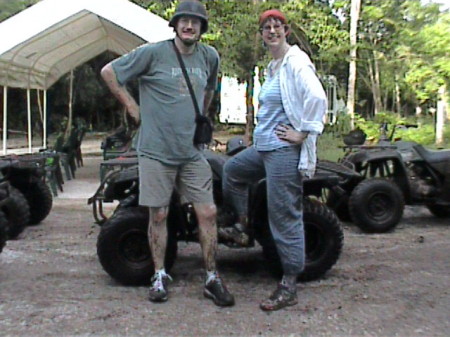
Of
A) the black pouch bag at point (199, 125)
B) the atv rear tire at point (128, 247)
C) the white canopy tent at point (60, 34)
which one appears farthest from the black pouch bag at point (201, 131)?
the white canopy tent at point (60, 34)

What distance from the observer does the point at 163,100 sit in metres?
4.06

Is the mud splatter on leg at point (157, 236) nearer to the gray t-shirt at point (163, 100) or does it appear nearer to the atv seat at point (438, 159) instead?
the gray t-shirt at point (163, 100)

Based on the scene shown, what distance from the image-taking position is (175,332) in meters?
3.61

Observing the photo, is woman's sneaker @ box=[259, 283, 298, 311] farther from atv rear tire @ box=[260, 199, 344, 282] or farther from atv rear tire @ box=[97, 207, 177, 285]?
atv rear tire @ box=[97, 207, 177, 285]

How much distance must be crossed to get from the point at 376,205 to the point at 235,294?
104 inches

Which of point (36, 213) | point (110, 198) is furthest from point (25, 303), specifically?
point (36, 213)

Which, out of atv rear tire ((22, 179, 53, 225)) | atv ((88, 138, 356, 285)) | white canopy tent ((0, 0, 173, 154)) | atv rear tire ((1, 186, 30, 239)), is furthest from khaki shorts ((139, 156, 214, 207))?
white canopy tent ((0, 0, 173, 154))

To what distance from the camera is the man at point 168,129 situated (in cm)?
405

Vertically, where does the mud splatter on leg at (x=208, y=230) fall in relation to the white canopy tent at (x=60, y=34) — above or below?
below

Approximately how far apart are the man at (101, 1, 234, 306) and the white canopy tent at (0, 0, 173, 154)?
4.52 metres

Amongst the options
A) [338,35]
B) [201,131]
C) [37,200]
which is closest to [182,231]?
[201,131]

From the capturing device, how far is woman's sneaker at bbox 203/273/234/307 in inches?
159

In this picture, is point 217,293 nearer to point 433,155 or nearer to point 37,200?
point 37,200

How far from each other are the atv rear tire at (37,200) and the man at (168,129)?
3.09 m
